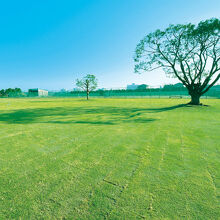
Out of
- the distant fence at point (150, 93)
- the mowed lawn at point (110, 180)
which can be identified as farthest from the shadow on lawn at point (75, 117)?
the distant fence at point (150, 93)

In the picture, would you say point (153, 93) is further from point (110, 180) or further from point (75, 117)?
point (110, 180)

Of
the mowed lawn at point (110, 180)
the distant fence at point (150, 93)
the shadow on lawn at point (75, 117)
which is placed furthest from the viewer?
the distant fence at point (150, 93)

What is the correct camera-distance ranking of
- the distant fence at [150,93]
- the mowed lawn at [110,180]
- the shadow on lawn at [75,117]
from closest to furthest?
the mowed lawn at [110,180] < the shadow on lawn at [75,117] < the distant fence at [150,93]

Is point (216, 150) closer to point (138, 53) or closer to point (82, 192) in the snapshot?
point (82, 192)

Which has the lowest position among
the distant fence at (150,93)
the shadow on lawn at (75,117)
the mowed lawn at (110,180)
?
the mowed lawn at (110,180)

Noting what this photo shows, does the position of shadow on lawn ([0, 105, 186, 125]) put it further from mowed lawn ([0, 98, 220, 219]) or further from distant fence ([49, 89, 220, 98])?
distant fence ([49, 89, 220, 98])

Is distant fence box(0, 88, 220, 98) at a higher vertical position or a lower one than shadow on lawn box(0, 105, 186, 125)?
higher

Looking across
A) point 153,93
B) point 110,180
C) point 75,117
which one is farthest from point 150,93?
point 110,180

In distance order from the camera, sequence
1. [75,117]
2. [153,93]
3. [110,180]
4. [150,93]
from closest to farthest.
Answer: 1. [110,180]
2. [75,117]
3. [150,93]
4. [153,93]

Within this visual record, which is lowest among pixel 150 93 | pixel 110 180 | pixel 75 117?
pixel 110 180

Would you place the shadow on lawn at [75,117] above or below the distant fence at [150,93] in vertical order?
below

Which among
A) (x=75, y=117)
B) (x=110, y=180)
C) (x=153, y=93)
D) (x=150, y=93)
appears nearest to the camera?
(x=110, y=180)

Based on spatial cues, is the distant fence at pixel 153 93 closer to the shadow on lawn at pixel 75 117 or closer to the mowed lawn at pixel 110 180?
the shadow on lawn at pixel 75 117

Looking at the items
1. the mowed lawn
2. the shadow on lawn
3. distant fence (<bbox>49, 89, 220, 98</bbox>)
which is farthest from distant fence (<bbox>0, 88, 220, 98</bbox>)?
the mowed lawn
